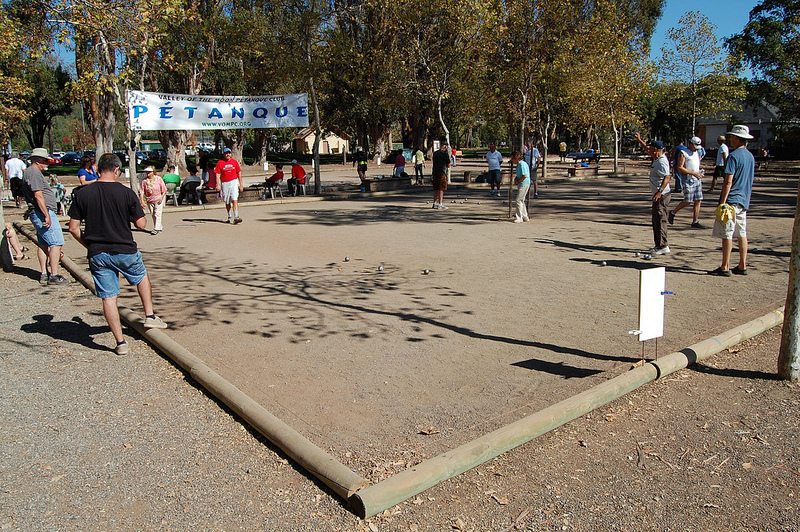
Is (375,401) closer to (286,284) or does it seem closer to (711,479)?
(711,479)

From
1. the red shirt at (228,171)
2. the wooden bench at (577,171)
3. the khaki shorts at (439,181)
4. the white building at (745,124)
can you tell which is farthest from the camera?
the white building at (745,124)

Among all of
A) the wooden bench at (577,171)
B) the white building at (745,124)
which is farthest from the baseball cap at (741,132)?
the white building at (745,124)

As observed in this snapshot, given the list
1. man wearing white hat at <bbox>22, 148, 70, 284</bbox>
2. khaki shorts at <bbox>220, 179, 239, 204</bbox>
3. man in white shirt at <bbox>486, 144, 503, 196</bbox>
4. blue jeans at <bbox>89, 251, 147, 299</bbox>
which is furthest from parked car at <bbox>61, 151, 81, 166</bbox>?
blue jeans at <bbox>89, 251, 147, 299</bbox>

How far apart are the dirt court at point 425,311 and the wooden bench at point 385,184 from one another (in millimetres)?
10015

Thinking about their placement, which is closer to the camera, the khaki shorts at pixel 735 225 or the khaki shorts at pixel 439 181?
the khaki shorts at pixel 735 225

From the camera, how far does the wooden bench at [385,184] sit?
2419 cm

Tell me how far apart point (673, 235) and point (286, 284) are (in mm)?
8040

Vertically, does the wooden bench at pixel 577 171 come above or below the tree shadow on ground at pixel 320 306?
above

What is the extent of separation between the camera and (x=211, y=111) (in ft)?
64.4

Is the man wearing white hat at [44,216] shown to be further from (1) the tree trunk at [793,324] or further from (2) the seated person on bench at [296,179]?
(2) the seated person on bench at [296,179]

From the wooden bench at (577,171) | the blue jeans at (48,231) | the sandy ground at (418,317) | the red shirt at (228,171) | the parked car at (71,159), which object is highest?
the parked car at (71,159)

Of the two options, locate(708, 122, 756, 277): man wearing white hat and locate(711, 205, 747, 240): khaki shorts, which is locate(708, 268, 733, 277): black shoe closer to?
locate(708, 122, 756, 277): man wearing white hat

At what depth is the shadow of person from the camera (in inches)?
248

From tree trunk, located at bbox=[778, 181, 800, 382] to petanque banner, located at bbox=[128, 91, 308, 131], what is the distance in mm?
17013
